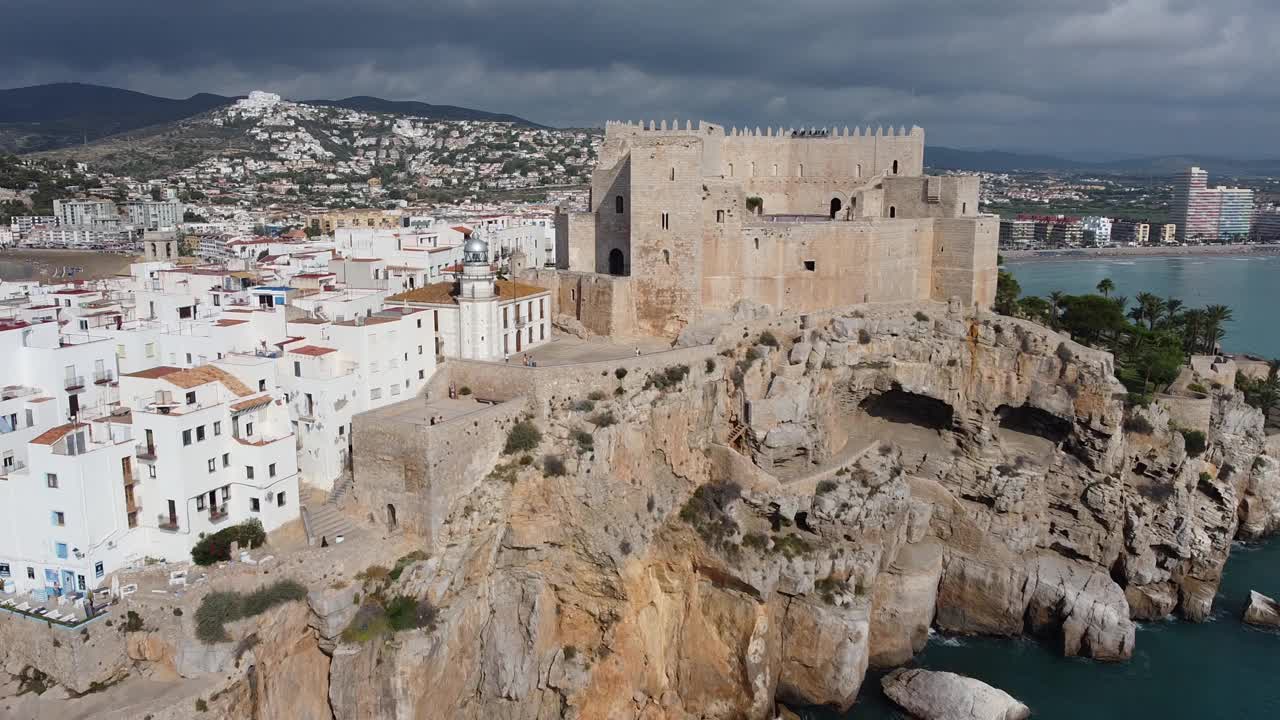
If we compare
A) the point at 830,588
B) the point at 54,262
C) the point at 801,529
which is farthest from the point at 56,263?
the point at 830,588

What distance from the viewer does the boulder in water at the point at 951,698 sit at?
941 inches

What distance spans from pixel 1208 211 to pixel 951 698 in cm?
13439

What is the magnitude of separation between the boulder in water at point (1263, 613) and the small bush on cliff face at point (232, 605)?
26.8 m

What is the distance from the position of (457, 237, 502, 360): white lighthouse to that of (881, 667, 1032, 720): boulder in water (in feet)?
45.0

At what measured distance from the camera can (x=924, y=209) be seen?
32.1 meters

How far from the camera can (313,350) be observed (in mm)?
21734

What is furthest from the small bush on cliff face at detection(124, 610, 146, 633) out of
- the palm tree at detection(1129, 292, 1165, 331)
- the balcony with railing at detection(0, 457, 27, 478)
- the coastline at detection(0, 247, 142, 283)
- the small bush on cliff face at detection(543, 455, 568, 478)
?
the palm tree at detection(1129, 292, 1165, 331)

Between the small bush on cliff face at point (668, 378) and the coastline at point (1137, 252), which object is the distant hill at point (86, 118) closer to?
the coastline at point (1137, 252)

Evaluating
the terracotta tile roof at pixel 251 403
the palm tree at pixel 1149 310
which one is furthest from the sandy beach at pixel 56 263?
the palm tree at pixel 1149 310

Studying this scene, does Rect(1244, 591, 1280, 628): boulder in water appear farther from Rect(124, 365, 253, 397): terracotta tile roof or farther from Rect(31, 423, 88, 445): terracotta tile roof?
Rect(31, 423, 88, 445): terracotta tile roof

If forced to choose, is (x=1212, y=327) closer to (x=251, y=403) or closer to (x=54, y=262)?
(x=251, y=403)

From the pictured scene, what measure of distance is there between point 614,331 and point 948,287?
11.3 meters

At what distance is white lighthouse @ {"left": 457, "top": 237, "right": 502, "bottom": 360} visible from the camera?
25.8m

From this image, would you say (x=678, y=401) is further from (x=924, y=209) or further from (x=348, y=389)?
(x=924, y=209)
